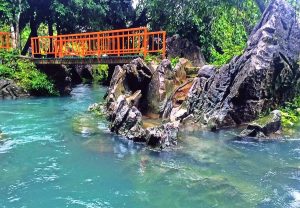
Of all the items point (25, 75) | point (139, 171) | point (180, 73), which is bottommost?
point (139, 171)

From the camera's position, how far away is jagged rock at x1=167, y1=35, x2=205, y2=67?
1914cm

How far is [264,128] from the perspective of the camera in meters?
10.2

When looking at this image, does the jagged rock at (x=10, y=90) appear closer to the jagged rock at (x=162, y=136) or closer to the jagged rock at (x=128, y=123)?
the jagged rock at (x=128, y=123)

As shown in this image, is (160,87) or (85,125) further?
(160,87)

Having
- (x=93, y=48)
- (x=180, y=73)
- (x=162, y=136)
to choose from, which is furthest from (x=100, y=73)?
(x=162, y=136)

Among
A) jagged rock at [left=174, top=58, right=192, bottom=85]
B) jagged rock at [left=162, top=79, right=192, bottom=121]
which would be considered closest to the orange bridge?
jagged rock at [left=174, top=58, right=192, bottom=85]

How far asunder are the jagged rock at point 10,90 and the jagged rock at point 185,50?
8267 millimetres

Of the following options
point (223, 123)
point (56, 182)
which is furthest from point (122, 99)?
point (56, 182)

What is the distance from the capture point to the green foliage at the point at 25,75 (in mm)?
19984

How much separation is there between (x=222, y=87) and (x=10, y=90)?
12032 mm

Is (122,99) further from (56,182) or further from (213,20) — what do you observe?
(213,20)

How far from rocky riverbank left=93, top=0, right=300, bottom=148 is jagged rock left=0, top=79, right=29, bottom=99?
23.4 ft

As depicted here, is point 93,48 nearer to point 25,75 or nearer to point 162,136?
point 25,75

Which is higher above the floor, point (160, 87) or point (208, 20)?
point (208, 20)
